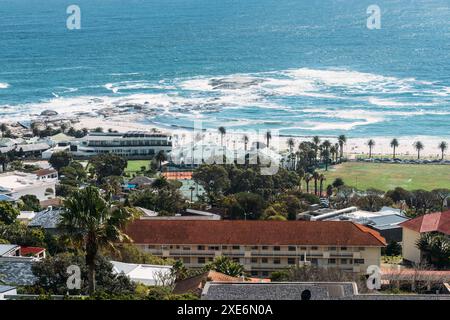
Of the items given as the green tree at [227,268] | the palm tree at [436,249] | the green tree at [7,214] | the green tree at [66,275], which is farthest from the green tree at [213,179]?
the green tree at [66,275]

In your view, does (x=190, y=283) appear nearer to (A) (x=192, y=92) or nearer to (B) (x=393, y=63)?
(A) (x=192, y=92)

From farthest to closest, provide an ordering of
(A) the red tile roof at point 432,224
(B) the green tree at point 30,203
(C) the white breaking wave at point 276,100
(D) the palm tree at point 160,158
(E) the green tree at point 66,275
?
(C) the white breaking wave at point 276,100 → (D) the palm tree at point 160,158 → (B) the green tree at point 30,203 → (A) the red tile roof at point 432,224 → (E) the green tree at point 66,275

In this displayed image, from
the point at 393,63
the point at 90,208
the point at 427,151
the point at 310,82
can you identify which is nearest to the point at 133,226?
the point at 90,208

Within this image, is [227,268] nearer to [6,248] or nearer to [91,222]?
[6,248]

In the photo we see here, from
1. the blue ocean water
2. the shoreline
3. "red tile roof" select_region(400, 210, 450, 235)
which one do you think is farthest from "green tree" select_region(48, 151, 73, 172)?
"red tile roof" select_region(400, 210, 450, 235)

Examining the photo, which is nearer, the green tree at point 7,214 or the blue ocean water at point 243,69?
the green tree at point 7,214

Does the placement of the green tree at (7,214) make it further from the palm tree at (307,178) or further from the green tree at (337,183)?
the green tree at (337,183)

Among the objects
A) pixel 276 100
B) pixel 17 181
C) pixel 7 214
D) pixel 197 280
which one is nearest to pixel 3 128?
pixel 17 181
